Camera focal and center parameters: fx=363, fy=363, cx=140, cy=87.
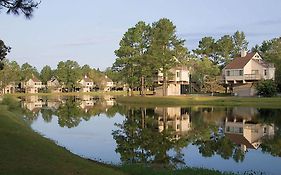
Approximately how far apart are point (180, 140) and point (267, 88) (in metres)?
39.8

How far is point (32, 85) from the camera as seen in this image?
15162cm

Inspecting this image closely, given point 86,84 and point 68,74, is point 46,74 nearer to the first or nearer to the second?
point 86,84

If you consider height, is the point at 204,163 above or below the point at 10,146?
below

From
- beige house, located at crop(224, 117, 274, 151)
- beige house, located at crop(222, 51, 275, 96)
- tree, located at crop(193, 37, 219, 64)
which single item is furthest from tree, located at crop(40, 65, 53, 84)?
beige house, located at crop(224, 117, 274, 151)

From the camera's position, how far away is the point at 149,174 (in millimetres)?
14367

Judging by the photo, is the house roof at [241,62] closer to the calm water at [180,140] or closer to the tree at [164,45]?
the tree at [164,45]

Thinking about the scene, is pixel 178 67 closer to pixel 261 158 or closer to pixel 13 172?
pixel 261 158

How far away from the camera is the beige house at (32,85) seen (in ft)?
481

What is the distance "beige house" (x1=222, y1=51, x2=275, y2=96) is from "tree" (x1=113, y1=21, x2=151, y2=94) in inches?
711

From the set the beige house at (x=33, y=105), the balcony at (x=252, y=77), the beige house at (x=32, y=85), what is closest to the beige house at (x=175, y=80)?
the balcony at (x=252, y=77)

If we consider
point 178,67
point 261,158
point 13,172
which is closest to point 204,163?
point 261,158

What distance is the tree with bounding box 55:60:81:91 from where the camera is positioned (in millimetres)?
138875

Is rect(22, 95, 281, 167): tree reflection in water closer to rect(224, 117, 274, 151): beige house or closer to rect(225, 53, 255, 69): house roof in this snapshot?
rect(224, 117, 274, 151): beige house

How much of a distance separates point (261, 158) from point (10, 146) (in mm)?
14021
